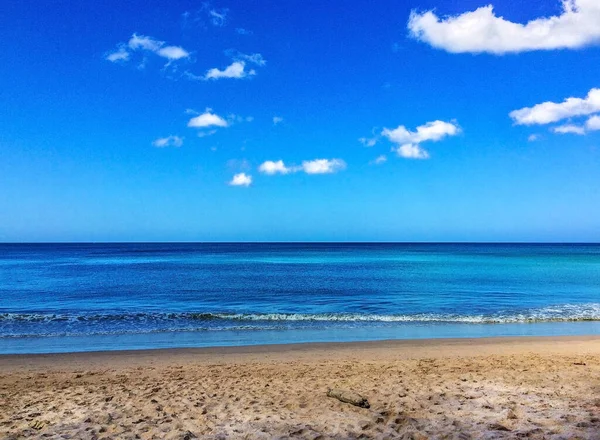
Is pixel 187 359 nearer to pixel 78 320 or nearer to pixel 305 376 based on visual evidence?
pixel 305 376

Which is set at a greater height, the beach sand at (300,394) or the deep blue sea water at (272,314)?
the beach sand at (300,394)

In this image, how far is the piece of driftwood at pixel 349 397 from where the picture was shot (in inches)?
305

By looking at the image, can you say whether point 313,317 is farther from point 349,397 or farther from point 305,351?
point 349,397

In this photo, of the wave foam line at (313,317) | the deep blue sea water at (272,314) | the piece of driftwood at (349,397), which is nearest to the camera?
the piece of driftwood at (349,397)

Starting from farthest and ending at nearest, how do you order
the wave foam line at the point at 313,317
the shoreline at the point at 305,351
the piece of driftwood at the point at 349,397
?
the wave foam line at the point at 313,317 < the shoreline at the point at 305,351 < the piece of driftwood at the point at 349,397

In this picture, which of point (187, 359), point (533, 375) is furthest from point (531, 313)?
point (187, 359)

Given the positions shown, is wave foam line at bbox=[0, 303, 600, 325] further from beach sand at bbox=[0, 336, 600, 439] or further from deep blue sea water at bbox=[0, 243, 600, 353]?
beach sand at bbox=[0, 336, 600, 439]

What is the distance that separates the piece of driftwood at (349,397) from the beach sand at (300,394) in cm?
14

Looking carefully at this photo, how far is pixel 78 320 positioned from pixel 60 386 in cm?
1120

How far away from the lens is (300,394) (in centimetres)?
851

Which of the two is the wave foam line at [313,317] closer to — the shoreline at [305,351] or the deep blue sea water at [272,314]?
the deep blue sea water at [272,314]

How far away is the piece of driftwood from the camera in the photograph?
774 cm

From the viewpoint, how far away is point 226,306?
2373cm

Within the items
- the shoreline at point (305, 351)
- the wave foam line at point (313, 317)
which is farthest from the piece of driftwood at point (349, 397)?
the wave foam line at point (313, 317)
